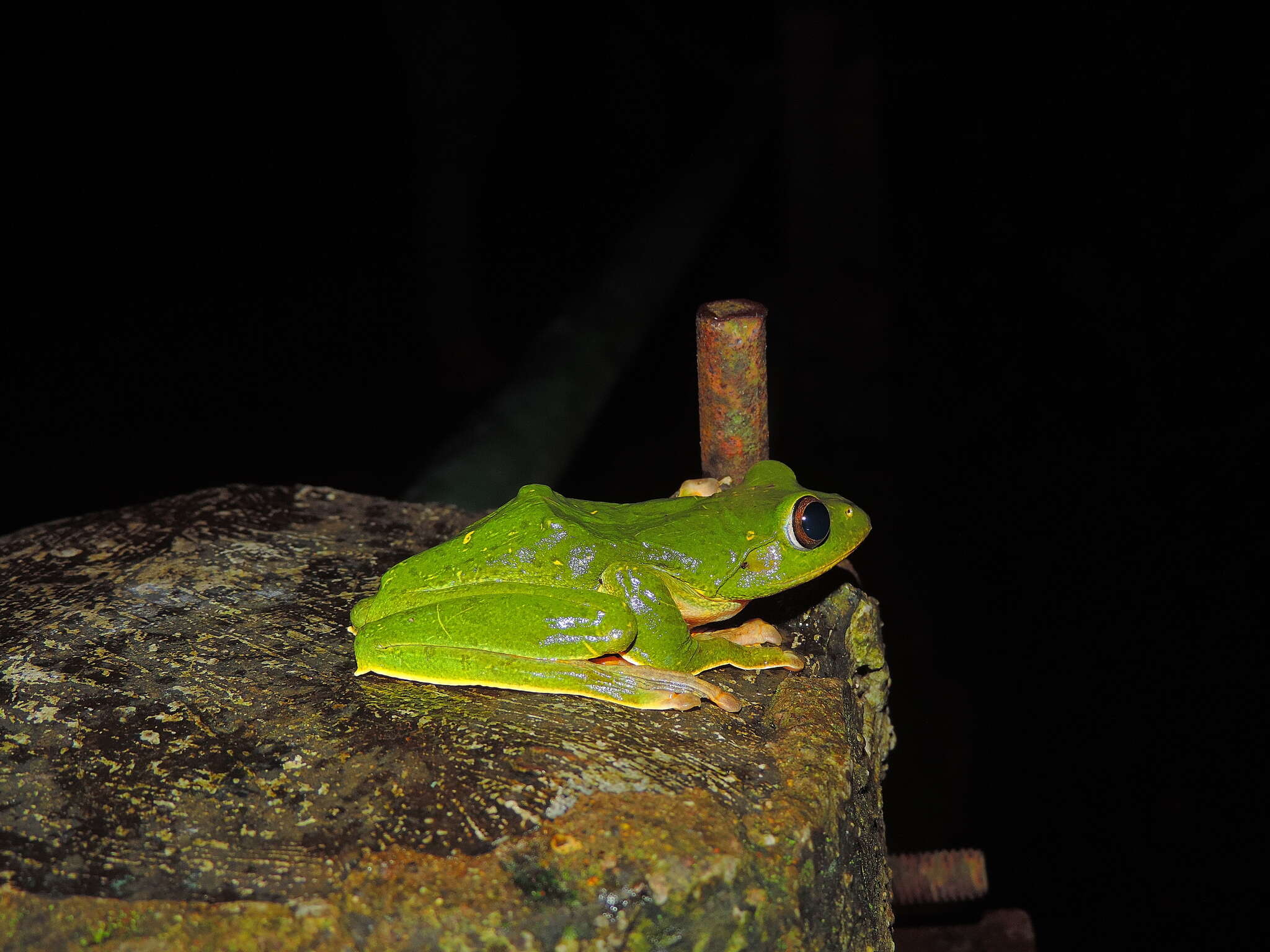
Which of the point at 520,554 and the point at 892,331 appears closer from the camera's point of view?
the point at 520,554

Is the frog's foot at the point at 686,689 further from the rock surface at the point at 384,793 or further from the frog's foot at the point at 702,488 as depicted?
the frog's foot at the point at 702,488

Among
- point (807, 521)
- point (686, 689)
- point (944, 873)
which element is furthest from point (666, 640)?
point (944, 873)

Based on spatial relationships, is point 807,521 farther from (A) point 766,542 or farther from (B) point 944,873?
(B) point 944,873

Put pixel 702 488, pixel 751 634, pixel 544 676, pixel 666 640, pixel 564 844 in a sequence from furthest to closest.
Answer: pixel 702 488 → pixel 751 634 → pixel 666 640 → pixel 544 676 → pixel 564 844

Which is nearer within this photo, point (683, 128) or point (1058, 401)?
point (1058, 401)

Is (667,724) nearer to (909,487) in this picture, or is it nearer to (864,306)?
(864,306)

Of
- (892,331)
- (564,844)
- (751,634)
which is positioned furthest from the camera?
(892,331)

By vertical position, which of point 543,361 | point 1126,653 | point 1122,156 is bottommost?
point 1126,653

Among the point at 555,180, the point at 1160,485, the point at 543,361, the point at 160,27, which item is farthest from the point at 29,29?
the point at 1160,485
